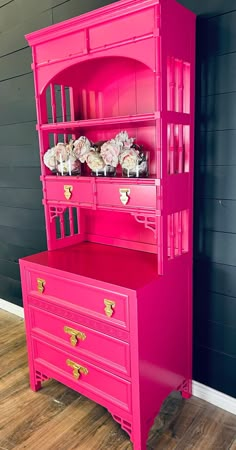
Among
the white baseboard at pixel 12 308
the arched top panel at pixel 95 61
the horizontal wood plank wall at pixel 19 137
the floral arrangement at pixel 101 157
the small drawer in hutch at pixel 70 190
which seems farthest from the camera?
the white baseboard at pixel 12 308

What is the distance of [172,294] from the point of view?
164 centimetres

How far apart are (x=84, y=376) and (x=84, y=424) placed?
0.76 feet

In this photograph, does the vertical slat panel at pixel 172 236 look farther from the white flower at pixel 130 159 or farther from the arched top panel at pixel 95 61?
the arched top panel at pixel 95 61

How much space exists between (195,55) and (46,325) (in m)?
1.44

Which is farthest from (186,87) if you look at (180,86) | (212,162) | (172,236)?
(172,236)

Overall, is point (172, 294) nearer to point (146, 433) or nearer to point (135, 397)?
point (135, 397)

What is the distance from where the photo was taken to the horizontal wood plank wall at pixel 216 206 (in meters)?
1.56

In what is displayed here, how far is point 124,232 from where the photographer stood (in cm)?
198

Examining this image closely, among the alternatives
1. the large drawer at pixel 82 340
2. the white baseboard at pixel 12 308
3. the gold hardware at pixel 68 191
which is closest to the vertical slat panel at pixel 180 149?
the gold hardware at pixel 68 191

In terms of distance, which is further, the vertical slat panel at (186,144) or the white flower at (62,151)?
the white flower at (62,151)

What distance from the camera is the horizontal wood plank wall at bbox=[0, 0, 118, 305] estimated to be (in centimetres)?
233

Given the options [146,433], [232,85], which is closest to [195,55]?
[232,85]

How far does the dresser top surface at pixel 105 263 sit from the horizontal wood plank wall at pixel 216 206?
291 millimetres

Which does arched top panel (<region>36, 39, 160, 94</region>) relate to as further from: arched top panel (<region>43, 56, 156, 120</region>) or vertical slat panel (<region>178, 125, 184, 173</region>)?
vertical slat panel (<region>178, 125, 184, 173</region>)
